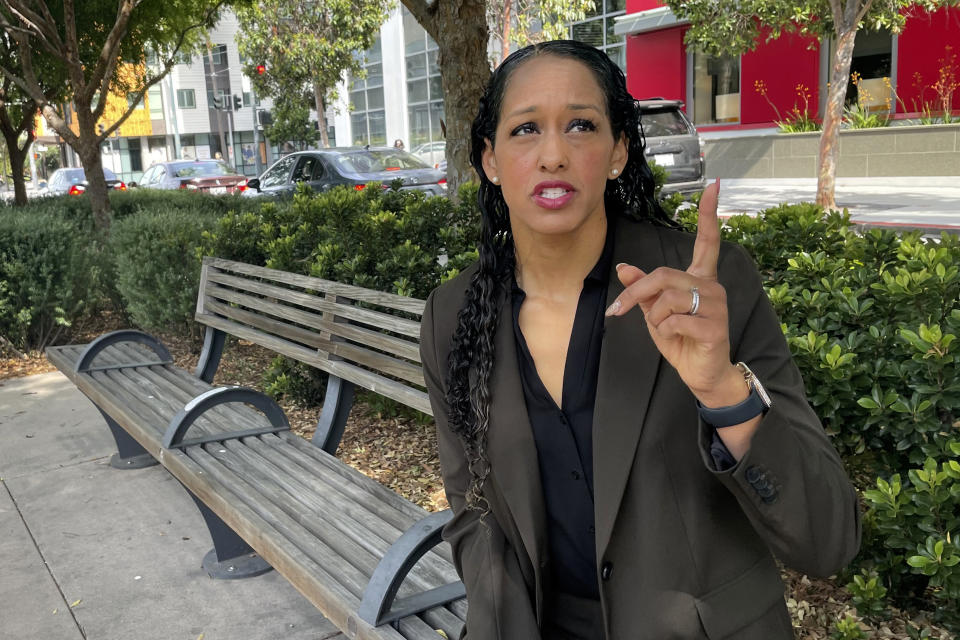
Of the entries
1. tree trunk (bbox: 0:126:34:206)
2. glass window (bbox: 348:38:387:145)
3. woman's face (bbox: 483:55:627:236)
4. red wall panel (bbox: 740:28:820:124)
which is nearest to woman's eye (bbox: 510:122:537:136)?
woman's face (bbox: 483:55:627:236)

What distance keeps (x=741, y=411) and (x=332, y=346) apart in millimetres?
2926

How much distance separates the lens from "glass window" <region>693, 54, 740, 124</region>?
23.3 m

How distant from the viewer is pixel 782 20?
44.9 ft

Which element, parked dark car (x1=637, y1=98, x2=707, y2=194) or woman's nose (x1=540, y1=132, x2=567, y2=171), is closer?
woman's nose (x1=540, y1=132, x2=567, y2=171)

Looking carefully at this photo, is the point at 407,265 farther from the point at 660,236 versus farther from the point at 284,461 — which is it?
the point at 660,236

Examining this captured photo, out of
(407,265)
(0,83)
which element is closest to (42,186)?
(0,83)

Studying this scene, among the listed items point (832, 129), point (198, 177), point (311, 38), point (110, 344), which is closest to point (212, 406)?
point (110, 344)

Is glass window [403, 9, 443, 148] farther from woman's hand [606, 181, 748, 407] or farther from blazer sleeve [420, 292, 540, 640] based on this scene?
woman's hand [606, 181, 748, 407]

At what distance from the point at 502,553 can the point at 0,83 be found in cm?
1708

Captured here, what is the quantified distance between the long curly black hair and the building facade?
17.4 m

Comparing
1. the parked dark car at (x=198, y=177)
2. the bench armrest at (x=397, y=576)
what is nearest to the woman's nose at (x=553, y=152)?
the bench armrest at (x=397, y=576)

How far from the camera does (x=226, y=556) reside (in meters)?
3.86

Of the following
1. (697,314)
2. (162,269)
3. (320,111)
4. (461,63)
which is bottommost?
(162,269)

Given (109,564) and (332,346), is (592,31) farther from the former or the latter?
(109,564)
